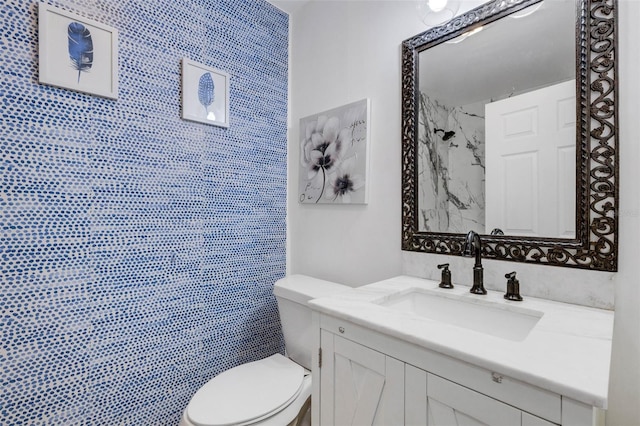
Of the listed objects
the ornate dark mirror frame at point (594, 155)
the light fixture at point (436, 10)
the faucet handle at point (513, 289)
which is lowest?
the faucet handle at point (513, 289)

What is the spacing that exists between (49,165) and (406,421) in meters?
1.45

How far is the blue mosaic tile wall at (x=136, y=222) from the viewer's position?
109cm

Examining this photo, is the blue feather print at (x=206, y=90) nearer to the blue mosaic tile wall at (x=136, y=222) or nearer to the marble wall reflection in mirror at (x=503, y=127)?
the blue mosaic tile wall at (x=136, y=222)

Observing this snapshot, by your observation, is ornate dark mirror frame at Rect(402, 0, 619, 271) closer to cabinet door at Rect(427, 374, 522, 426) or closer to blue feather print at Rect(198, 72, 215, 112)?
cabinet door at Rect(427, 374, 522, 426)

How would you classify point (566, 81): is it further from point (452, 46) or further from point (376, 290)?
point (376, 290)

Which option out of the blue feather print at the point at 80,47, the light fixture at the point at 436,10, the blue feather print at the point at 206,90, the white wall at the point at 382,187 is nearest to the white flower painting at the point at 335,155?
the white wall at the point at 382,187

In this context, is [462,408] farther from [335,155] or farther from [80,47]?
[80,47]

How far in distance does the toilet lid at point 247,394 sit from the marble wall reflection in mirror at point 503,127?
878mm

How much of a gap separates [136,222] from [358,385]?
112 centimetres

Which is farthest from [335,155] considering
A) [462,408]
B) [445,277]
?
[462,408]

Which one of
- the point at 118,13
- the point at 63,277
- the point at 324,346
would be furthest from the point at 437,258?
the point at 118,13

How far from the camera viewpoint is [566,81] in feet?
3.15

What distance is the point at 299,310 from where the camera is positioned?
1498mm

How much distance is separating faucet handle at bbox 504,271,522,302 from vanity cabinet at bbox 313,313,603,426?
0.33 metres
